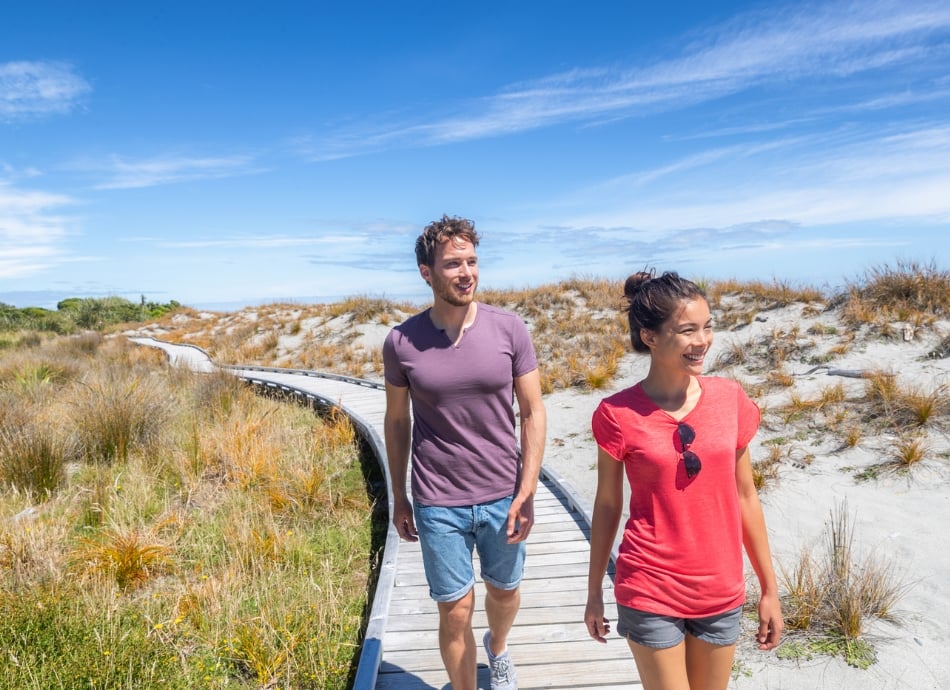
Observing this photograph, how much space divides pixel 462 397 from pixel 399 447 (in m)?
0.43

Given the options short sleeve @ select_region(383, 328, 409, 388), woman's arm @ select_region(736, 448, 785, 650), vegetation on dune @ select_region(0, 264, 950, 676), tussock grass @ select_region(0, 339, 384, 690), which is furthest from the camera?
vegetation on dune @ select_region(0, 264, 950, 676)

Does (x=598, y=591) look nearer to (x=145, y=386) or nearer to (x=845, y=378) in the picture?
(x=845, y=378)

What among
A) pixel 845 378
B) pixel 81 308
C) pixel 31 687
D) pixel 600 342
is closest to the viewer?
pixel 31 687

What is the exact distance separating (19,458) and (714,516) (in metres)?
8.08

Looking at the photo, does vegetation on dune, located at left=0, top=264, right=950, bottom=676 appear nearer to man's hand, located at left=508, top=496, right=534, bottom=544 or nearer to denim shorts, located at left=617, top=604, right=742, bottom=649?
man's hand, located at left=508, top=496, right=534, bottom=544

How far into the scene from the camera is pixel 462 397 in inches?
97.9

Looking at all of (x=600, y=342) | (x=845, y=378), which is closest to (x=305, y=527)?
(x=845, y=378)

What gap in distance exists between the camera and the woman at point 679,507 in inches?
72.4

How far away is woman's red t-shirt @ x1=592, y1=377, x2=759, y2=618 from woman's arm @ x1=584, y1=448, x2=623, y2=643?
0.21 ft

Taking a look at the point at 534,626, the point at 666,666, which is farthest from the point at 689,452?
the point at 534,626

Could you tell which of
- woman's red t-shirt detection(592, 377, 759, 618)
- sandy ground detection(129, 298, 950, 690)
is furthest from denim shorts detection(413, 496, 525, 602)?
sandy ground detection(129, 298, 950, 690)

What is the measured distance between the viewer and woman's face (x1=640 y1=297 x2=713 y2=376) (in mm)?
1855

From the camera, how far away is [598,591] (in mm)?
1991

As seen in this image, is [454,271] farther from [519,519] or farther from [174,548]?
[174,548]
